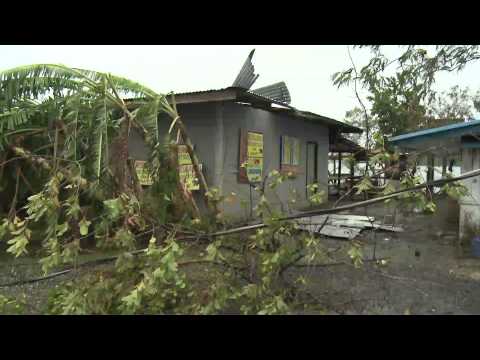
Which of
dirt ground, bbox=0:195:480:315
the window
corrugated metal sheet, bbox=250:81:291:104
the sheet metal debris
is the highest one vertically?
corrugated metal sheet, bbox=250:81:291:104

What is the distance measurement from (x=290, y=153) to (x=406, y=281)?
296 inches

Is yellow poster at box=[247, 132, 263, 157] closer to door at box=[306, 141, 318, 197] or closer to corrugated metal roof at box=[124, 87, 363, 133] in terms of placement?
corrugated metal roof at box=[124, 87, 363, 133]

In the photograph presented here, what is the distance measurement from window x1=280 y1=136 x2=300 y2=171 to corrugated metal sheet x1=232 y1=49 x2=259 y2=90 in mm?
3296

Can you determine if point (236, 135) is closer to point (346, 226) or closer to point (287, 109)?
point (287, 109)

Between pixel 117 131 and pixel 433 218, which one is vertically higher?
pixel 117 131

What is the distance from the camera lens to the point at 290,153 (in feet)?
40.5

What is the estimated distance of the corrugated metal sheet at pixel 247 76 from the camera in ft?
28.0

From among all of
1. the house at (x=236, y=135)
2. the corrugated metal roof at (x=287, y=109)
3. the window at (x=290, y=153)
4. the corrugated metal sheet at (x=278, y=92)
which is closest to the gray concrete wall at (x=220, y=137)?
the house at (x=236, y=135)

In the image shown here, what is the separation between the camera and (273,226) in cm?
362

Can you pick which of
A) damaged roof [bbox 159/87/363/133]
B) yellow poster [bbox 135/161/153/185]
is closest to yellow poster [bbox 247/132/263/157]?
damaged roof [bbox 159/87/363/133]

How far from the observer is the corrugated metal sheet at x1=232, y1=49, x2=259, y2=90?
853 cm
